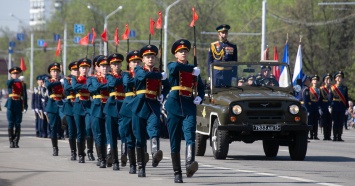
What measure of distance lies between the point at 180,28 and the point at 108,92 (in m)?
63.3

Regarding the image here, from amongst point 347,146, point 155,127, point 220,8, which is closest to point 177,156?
point 155,127

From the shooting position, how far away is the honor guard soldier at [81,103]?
70.9 feet

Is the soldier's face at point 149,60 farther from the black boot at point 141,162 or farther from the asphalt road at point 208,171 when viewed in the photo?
the asphalt road at point 208,171

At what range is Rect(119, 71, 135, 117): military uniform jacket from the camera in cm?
1802

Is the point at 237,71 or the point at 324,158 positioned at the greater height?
the point at 237,71

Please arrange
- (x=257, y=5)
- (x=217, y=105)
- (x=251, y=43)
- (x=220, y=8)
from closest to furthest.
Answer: (x=217, y=105), (x=251, y=43), (x=257, y=5), (x=220, y=8)

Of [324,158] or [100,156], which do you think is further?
[324,158]

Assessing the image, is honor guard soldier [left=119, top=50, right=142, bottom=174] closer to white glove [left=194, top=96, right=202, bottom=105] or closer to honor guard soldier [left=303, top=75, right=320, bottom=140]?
white glove [left=194, top=96, right=202, bottom=105]

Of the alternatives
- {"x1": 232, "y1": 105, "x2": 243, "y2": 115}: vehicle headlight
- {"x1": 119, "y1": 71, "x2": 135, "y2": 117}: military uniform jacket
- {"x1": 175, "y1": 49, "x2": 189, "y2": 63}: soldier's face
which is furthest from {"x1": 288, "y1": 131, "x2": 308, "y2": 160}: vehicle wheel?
{"x1": 175, "y1": 49, "x2": 189, "y2": 63}: soldier's face

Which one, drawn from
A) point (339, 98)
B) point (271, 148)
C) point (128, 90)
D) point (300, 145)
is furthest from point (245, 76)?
point (339, 98)

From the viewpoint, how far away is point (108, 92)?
20.4 meters

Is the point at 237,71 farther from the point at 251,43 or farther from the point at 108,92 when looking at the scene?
the point at 251,43

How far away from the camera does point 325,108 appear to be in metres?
35.0

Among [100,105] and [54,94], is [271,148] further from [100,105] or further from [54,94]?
[100,105]
